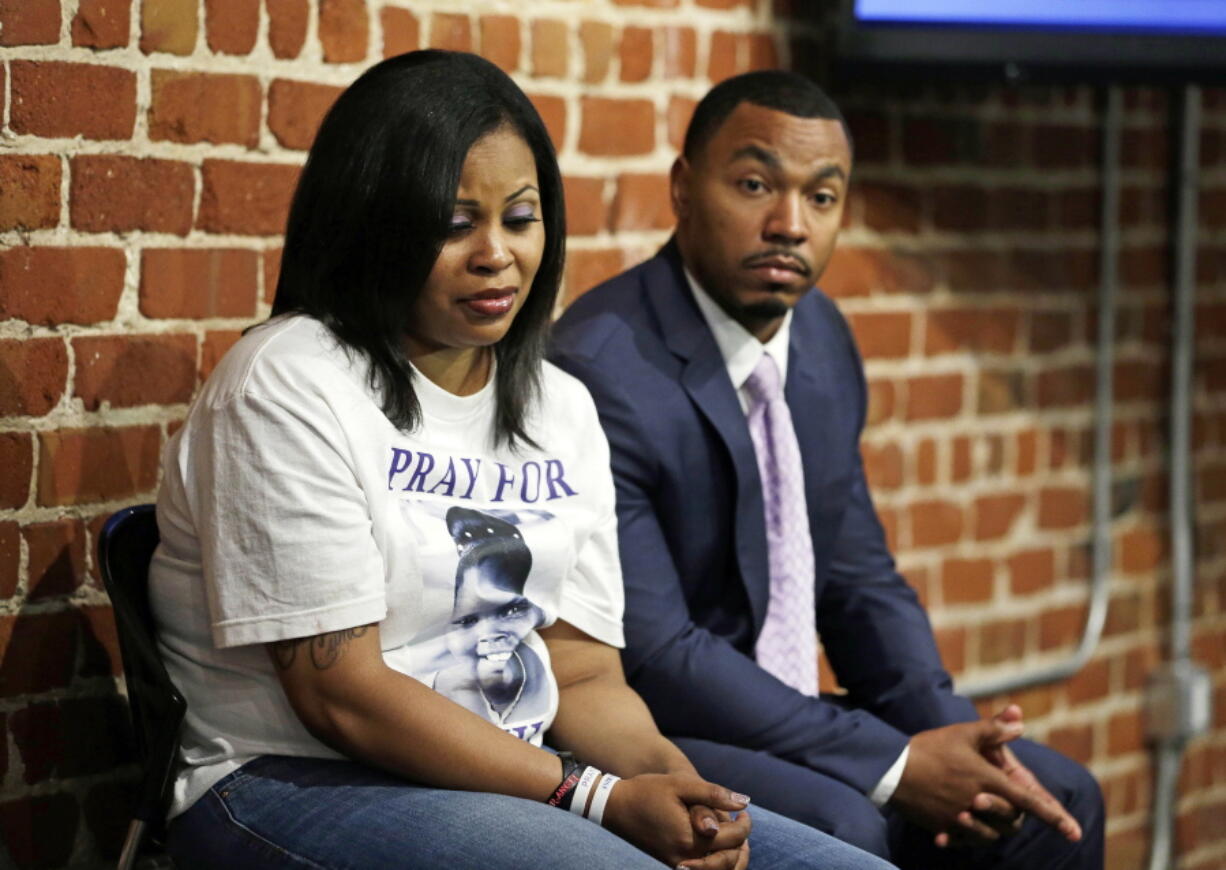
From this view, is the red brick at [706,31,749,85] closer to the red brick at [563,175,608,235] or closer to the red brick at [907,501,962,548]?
the red brick at [563,175,608,235]

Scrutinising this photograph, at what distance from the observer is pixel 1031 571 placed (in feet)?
10.7

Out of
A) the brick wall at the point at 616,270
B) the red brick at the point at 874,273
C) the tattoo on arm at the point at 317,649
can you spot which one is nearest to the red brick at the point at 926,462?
the brick wall at the point at 616,270

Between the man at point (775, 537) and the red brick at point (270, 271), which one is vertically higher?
the red brick at point (270, 271)

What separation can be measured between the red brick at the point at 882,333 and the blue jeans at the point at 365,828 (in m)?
1.48

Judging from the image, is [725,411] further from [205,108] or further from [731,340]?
[205,108]

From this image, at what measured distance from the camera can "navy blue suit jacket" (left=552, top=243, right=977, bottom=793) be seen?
2.10 meters

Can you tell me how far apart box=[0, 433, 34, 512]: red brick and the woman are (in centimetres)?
32

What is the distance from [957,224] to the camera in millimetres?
3072

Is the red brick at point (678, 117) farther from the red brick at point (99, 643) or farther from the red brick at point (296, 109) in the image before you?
the red brick at point (99, 643)

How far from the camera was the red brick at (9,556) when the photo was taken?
192cm

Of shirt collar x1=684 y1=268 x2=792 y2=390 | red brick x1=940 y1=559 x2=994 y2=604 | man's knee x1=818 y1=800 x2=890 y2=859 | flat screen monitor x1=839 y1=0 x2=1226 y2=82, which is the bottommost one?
man's knee x1=818 y1=800 x2=890 y2=859

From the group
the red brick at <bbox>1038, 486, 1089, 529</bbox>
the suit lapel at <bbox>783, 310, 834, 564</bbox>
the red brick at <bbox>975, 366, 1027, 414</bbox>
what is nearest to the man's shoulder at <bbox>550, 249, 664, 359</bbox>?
the suit lapel at <bbox>783, 310, 834, 564</bbox>

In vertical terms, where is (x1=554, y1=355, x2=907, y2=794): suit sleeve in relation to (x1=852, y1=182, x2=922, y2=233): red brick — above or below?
below

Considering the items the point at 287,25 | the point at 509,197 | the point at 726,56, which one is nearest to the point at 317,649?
the point at 509,197
